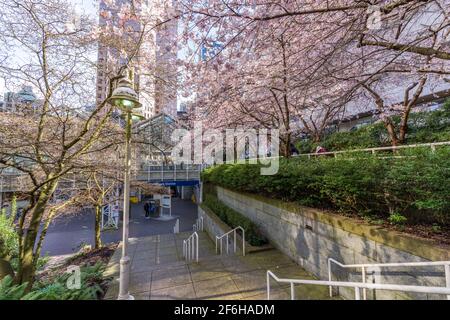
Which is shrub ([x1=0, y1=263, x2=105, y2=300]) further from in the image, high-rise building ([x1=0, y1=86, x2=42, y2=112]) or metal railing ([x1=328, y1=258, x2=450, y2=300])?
metal railing ([x1=328, y1=258, x2=450, y2=300])

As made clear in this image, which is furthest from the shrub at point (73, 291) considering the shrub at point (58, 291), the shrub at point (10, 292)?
the shrub at point (10, 292)

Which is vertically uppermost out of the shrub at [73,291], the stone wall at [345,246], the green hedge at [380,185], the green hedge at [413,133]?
the green hedge at [413,133]

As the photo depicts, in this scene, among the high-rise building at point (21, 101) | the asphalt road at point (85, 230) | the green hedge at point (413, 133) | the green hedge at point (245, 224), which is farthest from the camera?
the asphalt road at point (85, 230)

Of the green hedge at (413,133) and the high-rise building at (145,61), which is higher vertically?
the high-rise building at (145,61)

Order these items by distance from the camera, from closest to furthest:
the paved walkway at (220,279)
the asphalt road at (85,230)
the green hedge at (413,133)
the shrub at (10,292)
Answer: the shrub at (10,292)
the paved walkway at (220,279)
the green hedge at (413,133)
the asphalt road at (85,230)

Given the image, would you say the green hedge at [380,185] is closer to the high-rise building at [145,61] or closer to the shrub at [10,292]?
the high-rise building at [145,61]

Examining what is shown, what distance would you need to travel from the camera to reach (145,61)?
593cm

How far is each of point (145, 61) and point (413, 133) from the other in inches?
456

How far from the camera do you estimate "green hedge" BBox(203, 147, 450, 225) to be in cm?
243

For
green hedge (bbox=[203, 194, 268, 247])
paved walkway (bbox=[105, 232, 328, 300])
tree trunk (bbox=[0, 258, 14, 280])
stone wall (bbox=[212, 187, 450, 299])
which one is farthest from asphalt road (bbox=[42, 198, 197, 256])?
stone wall (bbox=[212, 187, 450, 299])

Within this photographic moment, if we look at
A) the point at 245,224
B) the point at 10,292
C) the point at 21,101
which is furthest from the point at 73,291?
the point at 21,101

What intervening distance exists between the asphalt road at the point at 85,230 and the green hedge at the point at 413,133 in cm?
1154

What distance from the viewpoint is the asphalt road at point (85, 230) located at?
1120 centimetres

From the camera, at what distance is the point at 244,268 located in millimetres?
4695
